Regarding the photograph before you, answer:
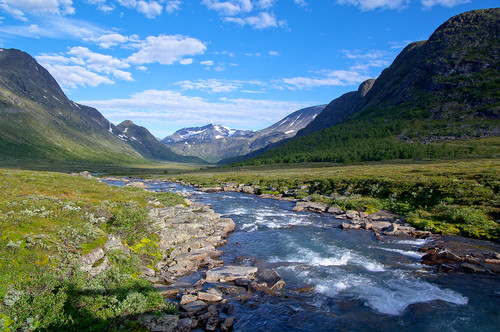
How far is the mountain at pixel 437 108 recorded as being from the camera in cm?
11656

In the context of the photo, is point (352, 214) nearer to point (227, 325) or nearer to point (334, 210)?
point (334, 210)

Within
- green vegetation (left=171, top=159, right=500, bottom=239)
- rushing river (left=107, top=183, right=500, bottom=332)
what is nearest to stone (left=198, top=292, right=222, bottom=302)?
rushing river (left=107, top=183, right=500, bottom=332)

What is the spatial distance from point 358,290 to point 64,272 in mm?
16848

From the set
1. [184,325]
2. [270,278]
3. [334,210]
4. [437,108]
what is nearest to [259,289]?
[270,278]

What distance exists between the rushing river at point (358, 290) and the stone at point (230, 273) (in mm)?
2088

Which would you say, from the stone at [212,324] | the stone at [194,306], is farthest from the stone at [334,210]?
the stone at [212,324]

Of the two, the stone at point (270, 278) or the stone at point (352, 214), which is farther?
the stone at point (352, 214)

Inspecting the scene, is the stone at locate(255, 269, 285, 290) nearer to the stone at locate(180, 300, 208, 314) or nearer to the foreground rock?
the stone at locate(180, 300, 208, 314)

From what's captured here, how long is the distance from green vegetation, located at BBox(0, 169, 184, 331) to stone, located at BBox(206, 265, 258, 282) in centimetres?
460

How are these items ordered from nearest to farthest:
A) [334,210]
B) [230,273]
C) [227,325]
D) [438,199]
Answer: [227,325], [230,273], [438,199], [334,210]

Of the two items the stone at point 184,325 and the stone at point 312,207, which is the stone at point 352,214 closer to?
the stone at point 312,207

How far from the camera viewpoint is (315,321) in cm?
1388

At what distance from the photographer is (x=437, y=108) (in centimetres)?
14125

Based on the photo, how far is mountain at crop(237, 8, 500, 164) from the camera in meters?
117
